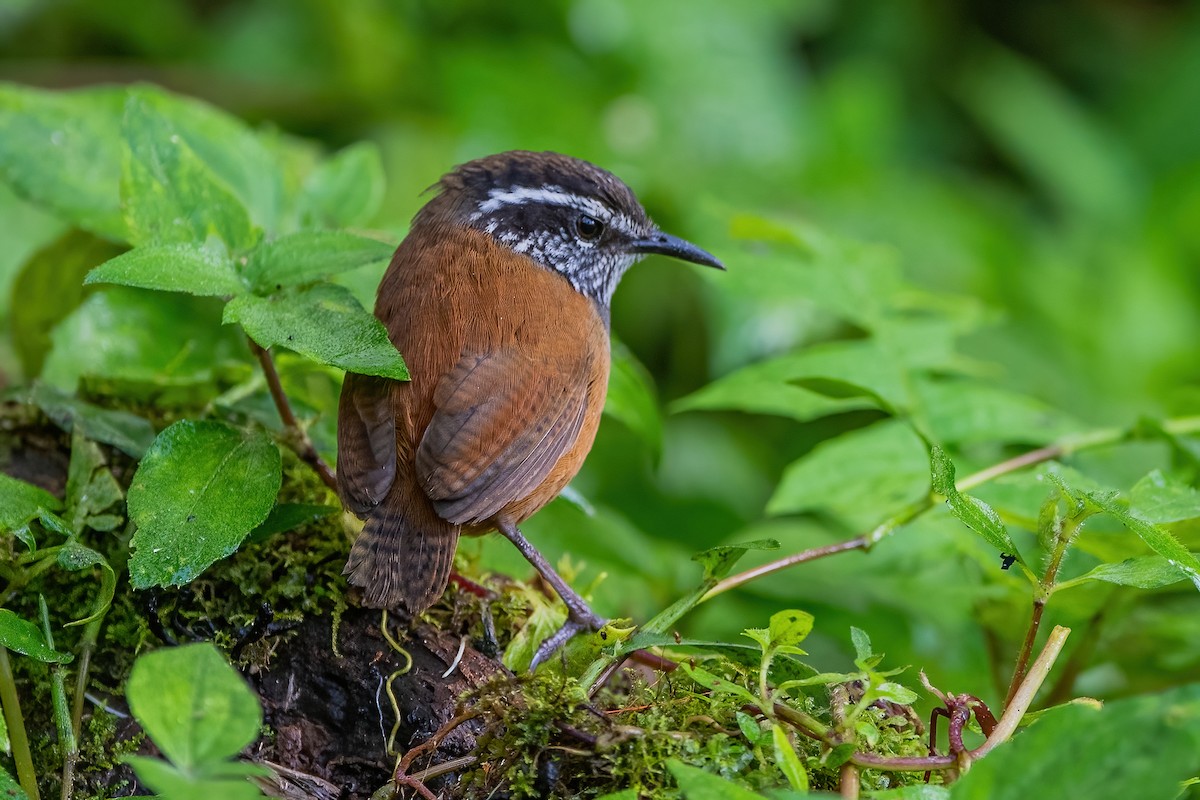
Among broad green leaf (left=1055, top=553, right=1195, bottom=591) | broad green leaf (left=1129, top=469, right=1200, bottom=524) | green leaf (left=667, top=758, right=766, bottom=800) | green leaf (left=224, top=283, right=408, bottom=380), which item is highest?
green leaf (left=224, top=283, right=408, bottom=380)

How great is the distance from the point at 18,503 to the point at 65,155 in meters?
1.76

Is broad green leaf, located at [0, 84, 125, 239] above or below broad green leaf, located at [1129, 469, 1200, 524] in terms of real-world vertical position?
above

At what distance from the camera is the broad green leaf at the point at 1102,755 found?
1.78 m

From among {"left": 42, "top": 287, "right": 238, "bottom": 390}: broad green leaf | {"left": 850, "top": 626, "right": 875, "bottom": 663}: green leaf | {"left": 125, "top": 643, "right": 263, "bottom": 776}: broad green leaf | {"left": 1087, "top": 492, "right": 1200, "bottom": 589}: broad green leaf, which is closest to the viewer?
{"left": 125, "top": 643, "right": 263, "bottom": 776}: broad green leaf

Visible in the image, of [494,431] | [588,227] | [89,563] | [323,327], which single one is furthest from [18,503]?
[588,227]

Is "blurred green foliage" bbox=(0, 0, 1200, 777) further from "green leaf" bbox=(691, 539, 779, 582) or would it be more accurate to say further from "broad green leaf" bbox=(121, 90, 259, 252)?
"green leaf" bbox=(691, 539, 779, 582)

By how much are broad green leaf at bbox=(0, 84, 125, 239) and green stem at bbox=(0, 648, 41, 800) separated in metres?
1.64

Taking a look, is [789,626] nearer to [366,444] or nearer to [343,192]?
[366,444]

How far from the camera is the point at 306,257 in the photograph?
2770 millimetres

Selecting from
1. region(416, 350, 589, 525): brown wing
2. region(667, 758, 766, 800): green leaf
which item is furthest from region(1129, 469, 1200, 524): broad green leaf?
region(416, 350, 589, 525): brown wing

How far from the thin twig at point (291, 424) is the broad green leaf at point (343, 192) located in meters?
0.92

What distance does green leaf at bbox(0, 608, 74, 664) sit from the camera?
2.30 metres

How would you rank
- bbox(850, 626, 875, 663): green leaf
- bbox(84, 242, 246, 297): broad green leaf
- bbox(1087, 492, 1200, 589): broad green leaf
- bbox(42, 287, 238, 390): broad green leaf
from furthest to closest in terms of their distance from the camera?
bbox(42, 287, 238, 390): broad green leaf
bbox(84, 242, 246, 297): broad green leaf
bbox(1087, 492, 1200, 589): broad green leaf
bbox(850, 626, 875, 663): green leaf

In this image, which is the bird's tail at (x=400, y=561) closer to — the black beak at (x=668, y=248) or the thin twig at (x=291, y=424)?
the thin twig at (x=291, y=424)
